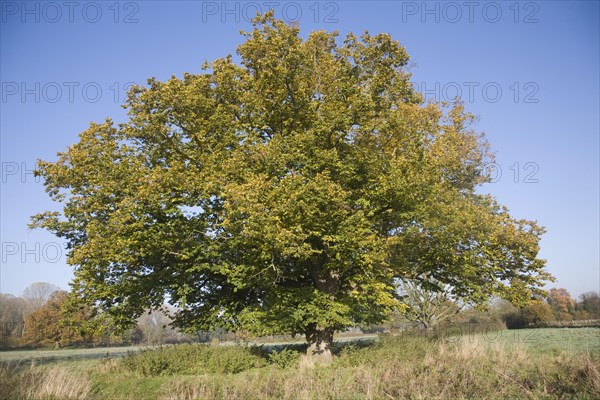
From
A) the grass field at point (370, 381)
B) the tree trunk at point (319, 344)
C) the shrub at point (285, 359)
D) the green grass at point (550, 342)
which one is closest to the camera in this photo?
the grass field at point (370, 381)

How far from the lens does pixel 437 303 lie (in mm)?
37656

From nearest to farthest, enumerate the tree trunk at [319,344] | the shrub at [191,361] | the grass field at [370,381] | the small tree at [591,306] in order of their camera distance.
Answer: the grass field at [370,381] < the shrub at [191,361] < the tree trunk at [319,344] < the small tree at [591,306]

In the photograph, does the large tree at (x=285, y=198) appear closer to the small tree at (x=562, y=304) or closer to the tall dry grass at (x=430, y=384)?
the tall dry grass at (x=430, y=384)

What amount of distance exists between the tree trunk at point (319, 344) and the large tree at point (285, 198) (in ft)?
0.27

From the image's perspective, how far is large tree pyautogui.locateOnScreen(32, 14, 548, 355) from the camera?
1655 cm

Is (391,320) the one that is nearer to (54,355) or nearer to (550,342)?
(550,342)

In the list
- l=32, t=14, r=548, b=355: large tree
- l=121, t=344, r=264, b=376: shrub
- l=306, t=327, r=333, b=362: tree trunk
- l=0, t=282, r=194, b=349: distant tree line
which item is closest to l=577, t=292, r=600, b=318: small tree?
l=32, t=14, r=548, b=355: large tree

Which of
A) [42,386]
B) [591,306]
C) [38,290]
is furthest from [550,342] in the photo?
[38,290]

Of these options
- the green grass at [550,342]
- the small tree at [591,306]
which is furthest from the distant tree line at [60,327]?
the small tree at [591,306]

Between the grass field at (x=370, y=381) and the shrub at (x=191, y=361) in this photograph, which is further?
the shrub at (x=191, y=361)

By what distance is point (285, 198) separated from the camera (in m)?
15.1

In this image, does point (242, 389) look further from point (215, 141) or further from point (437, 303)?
point (437, 303)

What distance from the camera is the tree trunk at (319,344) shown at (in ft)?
60.1

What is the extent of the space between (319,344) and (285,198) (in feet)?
26.3
